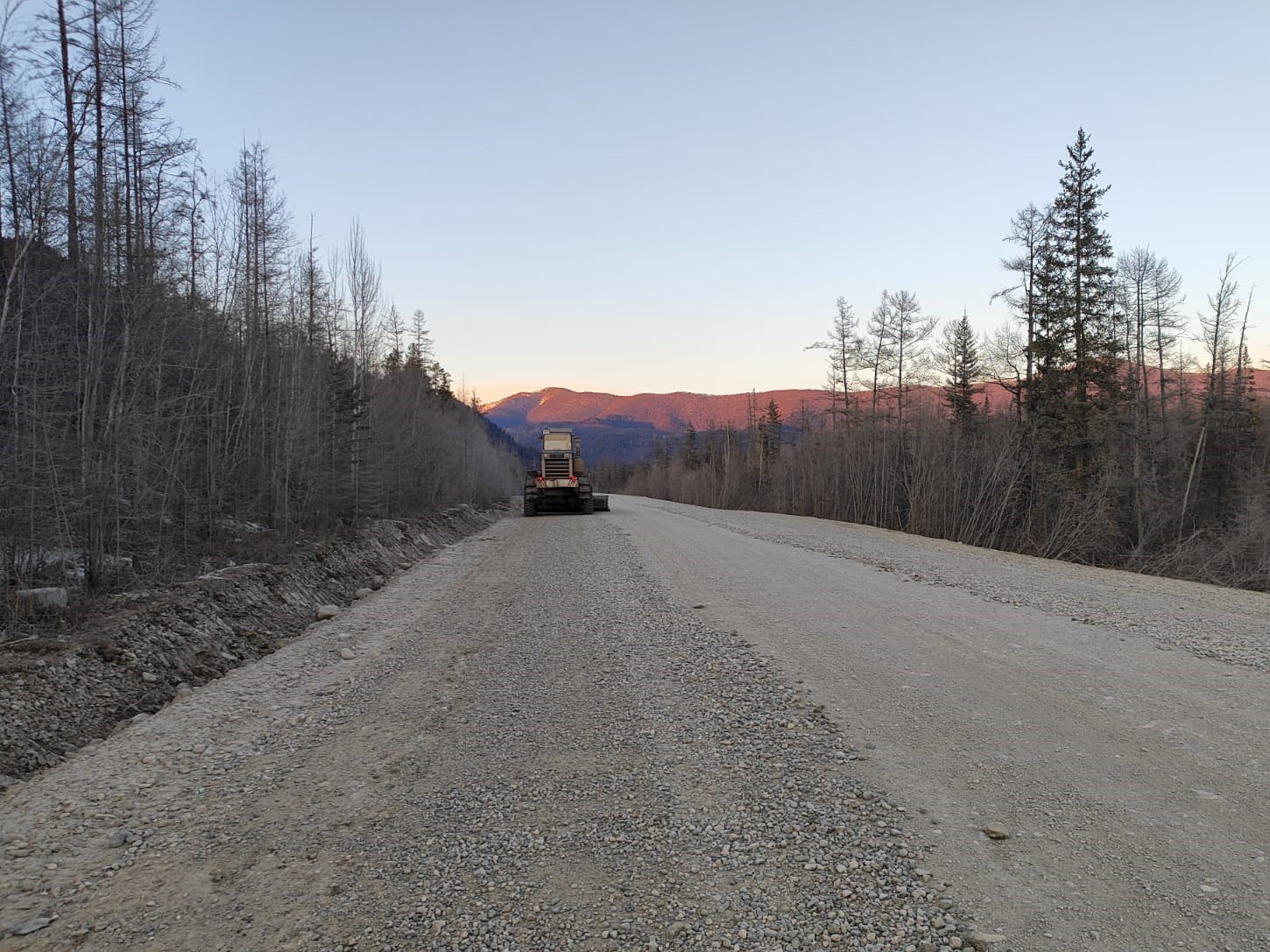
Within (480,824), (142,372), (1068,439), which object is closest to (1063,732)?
(480,824)

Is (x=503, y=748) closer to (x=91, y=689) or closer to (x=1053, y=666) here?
(x=91, y=689)

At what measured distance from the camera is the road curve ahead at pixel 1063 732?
107 inches

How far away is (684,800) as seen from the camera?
3.64 m

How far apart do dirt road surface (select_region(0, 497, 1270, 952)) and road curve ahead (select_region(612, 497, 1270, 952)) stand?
0.07 ft

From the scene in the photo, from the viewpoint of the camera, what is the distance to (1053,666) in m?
5.84

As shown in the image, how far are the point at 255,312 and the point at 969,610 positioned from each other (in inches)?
611

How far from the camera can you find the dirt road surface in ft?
8.74

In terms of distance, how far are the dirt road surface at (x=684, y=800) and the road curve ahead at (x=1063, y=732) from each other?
0.02 metres

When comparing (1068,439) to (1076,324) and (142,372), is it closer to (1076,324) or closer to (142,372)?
(1076,324)

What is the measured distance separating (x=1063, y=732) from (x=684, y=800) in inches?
104

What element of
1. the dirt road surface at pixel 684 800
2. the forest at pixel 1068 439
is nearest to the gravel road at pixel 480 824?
the dirt road surface at pixel 684 800

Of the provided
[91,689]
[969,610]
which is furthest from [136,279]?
[969,610]

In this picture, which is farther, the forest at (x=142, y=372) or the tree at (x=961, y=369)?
Result: the tree at (x=961, y=369)

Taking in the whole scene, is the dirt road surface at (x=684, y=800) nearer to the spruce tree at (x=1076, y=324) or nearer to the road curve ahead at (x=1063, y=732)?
the road curve ahead at (x=1063, y=732)
